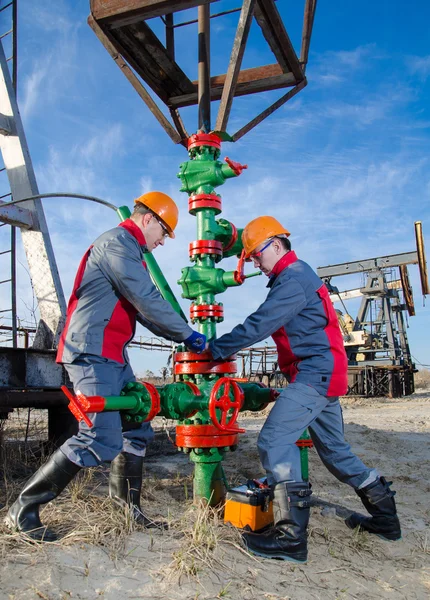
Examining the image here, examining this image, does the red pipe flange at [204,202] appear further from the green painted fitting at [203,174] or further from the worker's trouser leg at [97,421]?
the worker's trouser leg at [97,421]

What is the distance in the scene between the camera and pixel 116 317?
3025mm

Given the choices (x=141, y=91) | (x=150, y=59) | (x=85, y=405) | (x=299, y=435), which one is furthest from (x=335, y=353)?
(x=150, y=59)

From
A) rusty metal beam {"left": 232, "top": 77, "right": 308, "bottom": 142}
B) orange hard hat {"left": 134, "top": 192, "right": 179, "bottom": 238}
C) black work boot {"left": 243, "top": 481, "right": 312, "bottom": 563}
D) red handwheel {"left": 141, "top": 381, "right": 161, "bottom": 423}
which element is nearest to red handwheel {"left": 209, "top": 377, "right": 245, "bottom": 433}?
red handwheel {"left": 141, "top": 381, "right": 161, "bottom": 423}

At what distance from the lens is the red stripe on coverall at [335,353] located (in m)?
3.11

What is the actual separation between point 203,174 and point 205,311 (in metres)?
0.95

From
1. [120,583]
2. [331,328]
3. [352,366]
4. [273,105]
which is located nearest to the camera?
[120,583]

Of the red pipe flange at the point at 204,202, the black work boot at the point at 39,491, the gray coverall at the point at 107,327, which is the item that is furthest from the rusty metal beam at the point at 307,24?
the black work boot at the point at 39,491

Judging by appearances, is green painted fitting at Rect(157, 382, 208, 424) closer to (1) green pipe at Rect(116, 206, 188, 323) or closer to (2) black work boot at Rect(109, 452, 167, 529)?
(2) black work boot at Rect(109, 452, 167, 529)

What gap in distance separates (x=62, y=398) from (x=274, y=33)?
3.93 metres

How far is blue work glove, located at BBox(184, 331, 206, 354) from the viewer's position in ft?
10.5

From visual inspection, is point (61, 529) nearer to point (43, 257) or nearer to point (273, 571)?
point (273, 571)

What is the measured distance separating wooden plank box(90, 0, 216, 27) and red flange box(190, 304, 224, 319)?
2329 mm

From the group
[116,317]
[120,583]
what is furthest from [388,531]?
[116,317]

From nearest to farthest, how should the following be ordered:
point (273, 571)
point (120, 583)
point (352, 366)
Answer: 1. point (120, 583)
2. point (273, 571)
3. point (352, 366)
